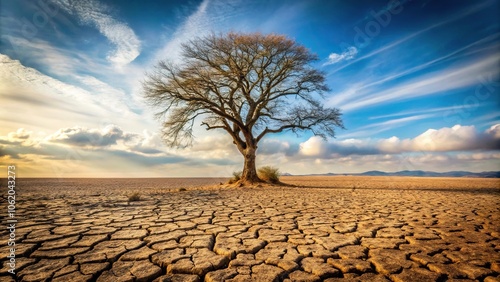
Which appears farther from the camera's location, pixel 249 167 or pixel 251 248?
pixel 249 167

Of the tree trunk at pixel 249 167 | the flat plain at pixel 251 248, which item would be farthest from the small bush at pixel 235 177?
the flat plain at pixel 251 248

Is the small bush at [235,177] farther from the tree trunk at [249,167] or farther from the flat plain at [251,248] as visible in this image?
the flat plain at [251,248]

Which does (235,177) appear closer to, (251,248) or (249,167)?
(249,167)

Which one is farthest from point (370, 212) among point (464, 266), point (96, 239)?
point (96, 239)

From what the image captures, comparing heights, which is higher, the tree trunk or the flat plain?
the tree trunk

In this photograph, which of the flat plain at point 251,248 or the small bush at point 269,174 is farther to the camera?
the small bush at point 269,174

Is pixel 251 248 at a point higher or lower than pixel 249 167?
lower

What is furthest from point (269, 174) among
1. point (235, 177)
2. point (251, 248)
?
point (251, 248)

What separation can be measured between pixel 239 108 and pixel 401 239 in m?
12.0

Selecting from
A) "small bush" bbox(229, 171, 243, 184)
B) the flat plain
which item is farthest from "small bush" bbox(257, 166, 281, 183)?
the flat plain

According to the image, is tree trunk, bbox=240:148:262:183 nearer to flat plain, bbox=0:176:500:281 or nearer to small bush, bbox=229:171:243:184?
small bush, bbox=229:171:243:184

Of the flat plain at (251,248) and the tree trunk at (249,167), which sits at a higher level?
the tree trunk at (249,167)

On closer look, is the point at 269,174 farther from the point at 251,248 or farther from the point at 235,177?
the point at 251,248

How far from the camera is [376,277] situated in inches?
89.1
